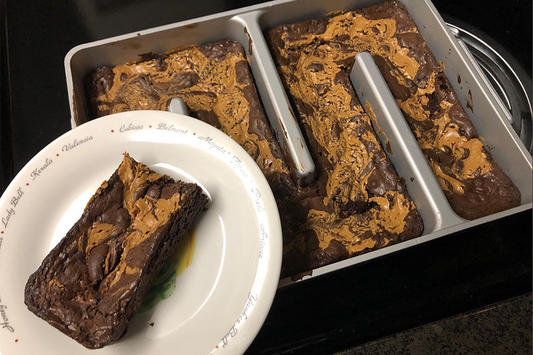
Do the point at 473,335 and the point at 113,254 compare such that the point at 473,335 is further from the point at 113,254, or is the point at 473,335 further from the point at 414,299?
the point at 113,254

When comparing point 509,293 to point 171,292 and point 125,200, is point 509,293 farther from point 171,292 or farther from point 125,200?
point 125,200

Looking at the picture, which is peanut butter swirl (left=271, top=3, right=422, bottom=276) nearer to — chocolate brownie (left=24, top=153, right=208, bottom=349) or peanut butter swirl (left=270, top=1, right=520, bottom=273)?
peanut butter swirl (left=270, top=1, right=520, bottom=273)

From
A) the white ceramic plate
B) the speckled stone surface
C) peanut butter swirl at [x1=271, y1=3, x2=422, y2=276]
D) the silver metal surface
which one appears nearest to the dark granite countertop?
the speckled stone surface

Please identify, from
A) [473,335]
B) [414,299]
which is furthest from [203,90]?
[473,335]

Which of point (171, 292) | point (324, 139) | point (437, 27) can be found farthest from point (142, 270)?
point (437, 27)

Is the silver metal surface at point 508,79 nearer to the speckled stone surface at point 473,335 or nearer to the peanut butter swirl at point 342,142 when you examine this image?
the peanut butter swirl at point 342,142

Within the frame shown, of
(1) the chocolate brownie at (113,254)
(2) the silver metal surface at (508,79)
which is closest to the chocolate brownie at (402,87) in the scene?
(2) the silver metal surface at (508,79)
